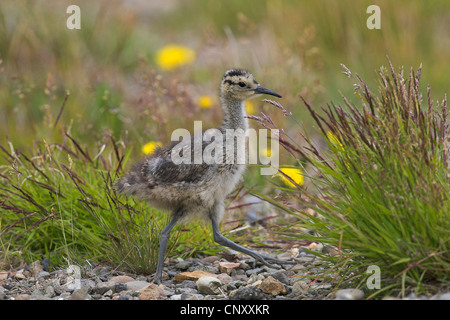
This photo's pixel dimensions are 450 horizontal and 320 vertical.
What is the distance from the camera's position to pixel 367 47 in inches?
358

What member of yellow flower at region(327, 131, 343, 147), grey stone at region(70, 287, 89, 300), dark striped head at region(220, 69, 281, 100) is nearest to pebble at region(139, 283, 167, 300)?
grey stone at region(70, 287, 89, 300)

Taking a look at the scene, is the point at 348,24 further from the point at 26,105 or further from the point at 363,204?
the point at 363,204

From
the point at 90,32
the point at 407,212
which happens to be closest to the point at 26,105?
the point at 90,32

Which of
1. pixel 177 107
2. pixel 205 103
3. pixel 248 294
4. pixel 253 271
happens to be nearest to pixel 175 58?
pixel 177 107

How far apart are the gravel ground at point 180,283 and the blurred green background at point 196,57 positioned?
236cm

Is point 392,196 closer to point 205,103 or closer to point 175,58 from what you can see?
point 205,103

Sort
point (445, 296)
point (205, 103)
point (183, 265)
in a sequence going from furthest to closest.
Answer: point (205, 103)
point (183, 265)
point (445, 296)

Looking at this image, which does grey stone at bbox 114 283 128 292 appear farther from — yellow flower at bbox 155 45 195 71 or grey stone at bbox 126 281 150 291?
yellow flower at bbox 155 45 195 71

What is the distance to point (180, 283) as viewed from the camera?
14.7ft

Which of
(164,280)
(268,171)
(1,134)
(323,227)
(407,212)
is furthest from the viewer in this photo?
(1,134)

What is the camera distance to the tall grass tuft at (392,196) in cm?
359

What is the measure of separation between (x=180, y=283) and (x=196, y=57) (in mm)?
5321

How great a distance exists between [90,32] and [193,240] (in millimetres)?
5787

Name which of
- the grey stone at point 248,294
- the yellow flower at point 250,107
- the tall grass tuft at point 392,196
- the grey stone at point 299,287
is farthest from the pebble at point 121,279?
the yellow flower at point 250,107
